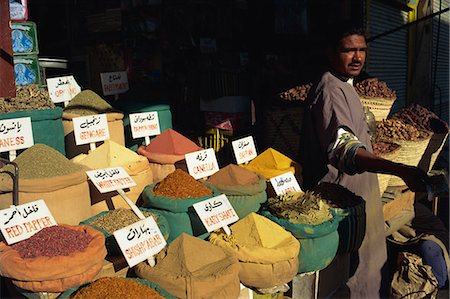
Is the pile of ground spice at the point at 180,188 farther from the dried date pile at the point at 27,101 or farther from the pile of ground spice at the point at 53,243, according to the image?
the dried date pile at the point at 27,101

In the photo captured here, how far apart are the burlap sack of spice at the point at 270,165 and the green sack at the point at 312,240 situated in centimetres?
43

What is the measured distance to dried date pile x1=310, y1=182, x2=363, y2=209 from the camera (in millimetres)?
2154

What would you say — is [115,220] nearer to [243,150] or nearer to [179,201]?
[179,201]

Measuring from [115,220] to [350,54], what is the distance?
129cm

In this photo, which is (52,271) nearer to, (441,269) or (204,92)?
(204,92)

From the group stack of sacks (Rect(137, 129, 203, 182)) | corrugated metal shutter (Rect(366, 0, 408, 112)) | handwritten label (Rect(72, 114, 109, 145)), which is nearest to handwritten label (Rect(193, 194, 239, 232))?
stack of sacks (Rect(137, 129, 203, 182))

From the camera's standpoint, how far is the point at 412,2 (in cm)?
604

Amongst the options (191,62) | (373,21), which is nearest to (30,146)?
(191,62)

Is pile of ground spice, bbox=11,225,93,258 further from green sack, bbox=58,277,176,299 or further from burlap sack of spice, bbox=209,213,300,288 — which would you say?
burlap sack of spice, bbox=209,213,300,288

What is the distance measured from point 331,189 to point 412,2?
4681 millimetres

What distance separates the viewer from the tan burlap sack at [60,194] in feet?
6.04

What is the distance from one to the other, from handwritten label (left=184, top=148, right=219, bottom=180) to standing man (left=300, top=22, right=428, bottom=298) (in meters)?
0.46

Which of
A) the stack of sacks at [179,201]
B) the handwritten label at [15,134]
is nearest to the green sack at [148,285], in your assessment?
the stack of sacks at [179,201]

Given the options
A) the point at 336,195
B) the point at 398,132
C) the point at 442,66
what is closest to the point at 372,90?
the point at 398,132
